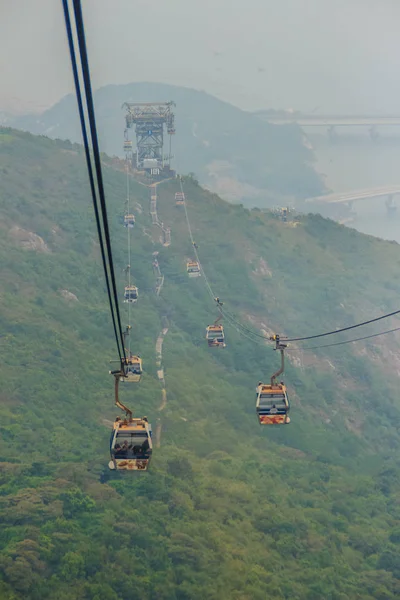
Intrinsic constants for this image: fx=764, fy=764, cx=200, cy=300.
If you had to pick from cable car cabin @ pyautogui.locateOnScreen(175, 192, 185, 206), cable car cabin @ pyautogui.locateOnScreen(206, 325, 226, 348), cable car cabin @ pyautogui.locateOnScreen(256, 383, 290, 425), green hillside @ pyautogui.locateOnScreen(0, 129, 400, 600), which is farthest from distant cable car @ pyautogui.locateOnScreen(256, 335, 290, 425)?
cable car cabin @ pyautogui.locateOnScreen(175, 192, 185, 206)

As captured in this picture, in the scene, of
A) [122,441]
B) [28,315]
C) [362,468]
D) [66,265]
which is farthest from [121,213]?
[122,441]

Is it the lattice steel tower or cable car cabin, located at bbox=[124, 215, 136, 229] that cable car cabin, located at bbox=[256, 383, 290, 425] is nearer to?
cable car cabin, located at bbox=[124, 215, 136, 229]

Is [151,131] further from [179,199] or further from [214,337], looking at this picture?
[214,337]

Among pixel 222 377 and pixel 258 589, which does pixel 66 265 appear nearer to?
pixel 222 377

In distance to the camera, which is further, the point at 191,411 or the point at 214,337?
the point at 191,411

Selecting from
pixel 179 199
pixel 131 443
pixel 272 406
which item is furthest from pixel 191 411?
pixel 179 199

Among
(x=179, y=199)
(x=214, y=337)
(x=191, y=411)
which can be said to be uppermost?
(x=179, y=199)

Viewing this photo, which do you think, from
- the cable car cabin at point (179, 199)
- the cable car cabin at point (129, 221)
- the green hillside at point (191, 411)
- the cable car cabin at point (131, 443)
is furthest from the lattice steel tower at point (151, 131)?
the cable car cabin at point (131, 443)
